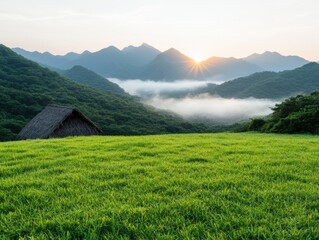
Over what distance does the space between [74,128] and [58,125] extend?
2840mm

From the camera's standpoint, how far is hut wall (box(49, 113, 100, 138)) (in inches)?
1452

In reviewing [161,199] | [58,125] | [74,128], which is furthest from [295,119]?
[161,199]

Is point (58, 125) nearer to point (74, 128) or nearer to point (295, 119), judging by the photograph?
point (74, 128)

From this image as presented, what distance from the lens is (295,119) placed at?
132ft

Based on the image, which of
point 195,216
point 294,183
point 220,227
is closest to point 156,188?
point 195,216

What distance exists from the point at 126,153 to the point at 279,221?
661 cm

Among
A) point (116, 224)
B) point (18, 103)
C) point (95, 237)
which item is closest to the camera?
point (95, 237)

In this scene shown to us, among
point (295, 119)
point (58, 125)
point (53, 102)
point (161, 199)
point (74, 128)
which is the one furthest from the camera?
point (53, 102)

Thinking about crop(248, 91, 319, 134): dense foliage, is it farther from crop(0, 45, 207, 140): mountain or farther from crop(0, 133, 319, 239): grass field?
crop(0, 45, 207, 140): mountain

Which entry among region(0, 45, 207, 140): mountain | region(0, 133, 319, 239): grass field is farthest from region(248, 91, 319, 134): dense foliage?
region(0, 45, 207, 140): mountain

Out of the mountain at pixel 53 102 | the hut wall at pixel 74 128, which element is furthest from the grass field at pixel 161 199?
the mountain at pixel 53 102

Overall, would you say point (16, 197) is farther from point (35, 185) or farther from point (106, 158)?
point (106, 158)

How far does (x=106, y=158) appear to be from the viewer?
9406mm

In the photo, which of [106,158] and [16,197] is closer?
[16,197]
